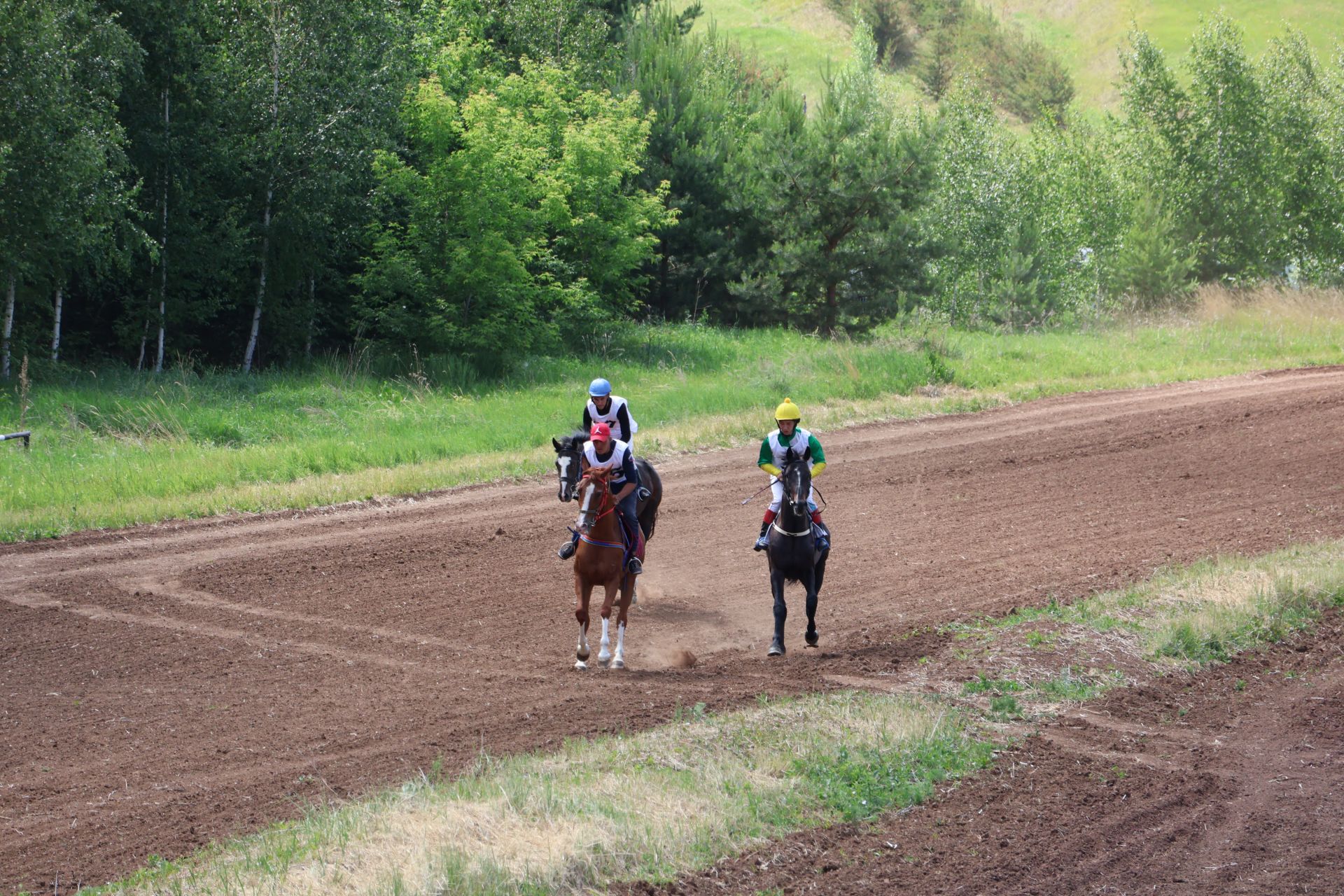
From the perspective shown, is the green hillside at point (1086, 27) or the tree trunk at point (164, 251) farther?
the green hillside at point (1086, 27)

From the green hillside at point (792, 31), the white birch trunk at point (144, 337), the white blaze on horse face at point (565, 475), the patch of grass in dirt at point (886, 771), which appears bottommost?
the patch of grass in dirt at point (886, 771)

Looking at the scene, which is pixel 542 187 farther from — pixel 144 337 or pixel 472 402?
pixel 144 337

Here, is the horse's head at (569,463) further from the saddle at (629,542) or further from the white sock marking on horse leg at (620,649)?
the white sock marking on horse leg at (620,649)

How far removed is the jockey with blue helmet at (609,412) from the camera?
12.6 m

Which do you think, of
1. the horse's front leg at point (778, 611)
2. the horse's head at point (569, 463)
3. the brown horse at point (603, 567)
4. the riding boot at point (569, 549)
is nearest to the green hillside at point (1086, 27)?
the horse's head at point (569, 463)

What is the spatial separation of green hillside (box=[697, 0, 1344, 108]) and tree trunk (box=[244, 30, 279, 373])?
69.4m

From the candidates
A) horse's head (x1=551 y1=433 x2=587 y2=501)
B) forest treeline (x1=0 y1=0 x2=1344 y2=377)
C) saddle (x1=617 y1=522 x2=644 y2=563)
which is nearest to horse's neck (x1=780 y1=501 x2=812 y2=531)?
saddle (x1=617 y1=522 x2=644 y2=563)

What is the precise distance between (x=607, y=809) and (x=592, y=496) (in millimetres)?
4184

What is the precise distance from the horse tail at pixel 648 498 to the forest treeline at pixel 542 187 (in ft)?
48.1

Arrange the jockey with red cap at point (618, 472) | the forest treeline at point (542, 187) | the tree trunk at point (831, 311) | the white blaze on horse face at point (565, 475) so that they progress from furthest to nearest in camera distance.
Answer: the tree trunk at point (831, 311)
the forest treeline at point (542, 187)
the white blaze on horse face at point (565, 475)
the jockey with red cap at point (618, 472)

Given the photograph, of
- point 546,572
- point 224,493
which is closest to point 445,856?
point 546,572

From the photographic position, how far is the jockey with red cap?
452 inches

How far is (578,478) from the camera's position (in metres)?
12.9

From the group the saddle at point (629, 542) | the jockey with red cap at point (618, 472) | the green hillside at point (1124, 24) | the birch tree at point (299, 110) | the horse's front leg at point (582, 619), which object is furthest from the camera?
the green hillside at point (1124, 24)
